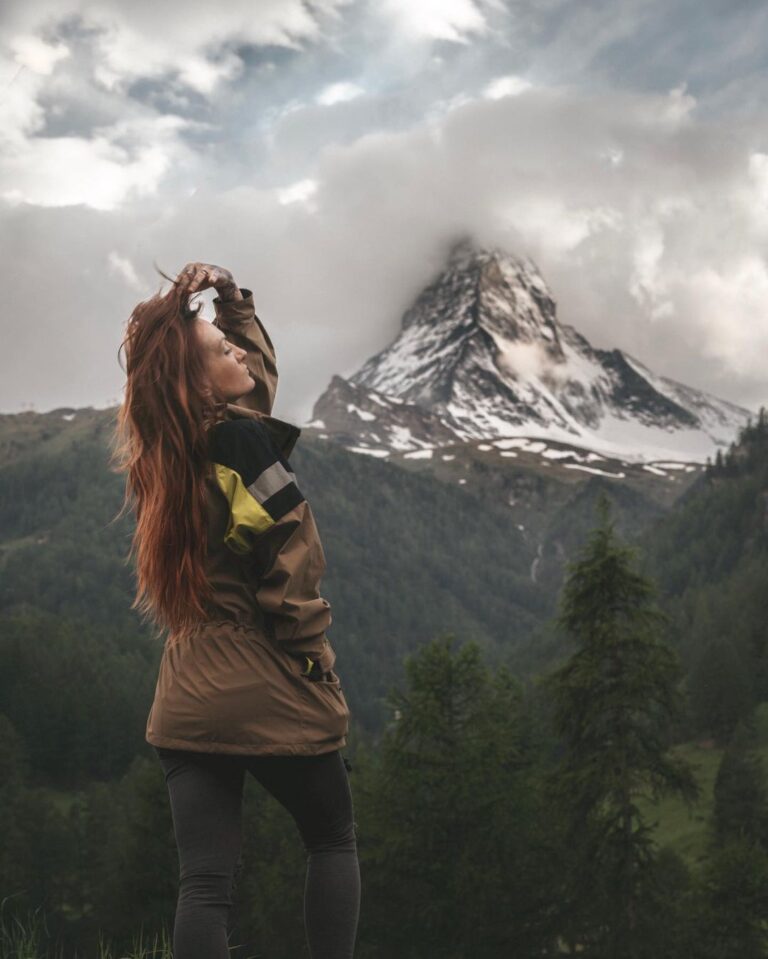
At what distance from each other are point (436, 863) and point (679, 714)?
1033cm

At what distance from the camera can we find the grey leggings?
3.26 metres

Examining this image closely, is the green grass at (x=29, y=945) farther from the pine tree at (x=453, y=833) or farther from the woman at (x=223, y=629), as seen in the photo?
the pine tree at (x=453, y=833)

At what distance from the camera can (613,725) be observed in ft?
70.8

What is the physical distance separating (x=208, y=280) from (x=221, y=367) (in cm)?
44

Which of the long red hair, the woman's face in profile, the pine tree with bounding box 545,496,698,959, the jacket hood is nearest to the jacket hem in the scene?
the long red hair

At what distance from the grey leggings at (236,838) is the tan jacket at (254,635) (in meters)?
0.10

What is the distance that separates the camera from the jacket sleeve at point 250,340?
414 centimetres

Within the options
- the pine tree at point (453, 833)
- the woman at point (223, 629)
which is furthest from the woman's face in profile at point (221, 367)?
the pine tree at point (453, 833)

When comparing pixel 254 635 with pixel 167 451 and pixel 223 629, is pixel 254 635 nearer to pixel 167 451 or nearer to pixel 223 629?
pixel 223 629

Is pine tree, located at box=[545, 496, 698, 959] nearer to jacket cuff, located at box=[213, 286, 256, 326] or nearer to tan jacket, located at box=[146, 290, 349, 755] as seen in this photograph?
jacket cuff, located at box=[213, 286, 256, 326]

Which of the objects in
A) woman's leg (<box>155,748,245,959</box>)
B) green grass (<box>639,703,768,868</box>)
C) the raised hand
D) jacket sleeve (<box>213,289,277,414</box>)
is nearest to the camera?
woman's leg (<box>155,748,245,959</box>)

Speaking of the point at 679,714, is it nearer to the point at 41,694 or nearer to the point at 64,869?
the point at 64,869

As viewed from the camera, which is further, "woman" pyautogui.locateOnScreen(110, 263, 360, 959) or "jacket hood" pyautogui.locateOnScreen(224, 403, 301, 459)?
"jacket hood" pyautogui.locateOnScreen(224, 403, 301, 459)

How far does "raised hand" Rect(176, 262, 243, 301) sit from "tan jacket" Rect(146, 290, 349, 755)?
63 cm
